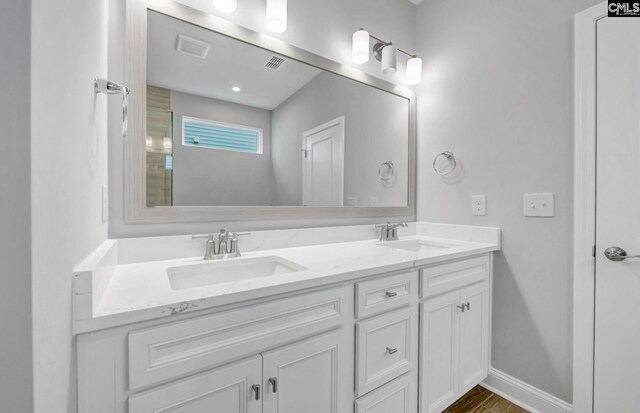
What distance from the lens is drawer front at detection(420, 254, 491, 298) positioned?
4.13 ft

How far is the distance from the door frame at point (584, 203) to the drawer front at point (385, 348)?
0.83 meters

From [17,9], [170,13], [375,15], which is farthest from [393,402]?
[375,15]

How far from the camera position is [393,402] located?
1150 mm

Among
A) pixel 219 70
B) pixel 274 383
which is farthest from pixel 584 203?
pixel 219 70

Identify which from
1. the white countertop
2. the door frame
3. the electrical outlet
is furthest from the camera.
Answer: the electrical outlet

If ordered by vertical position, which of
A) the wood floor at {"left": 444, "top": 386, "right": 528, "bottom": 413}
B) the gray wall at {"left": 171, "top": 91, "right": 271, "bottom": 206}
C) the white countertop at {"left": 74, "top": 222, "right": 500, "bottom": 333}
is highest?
the gray wall at {"left": 171, "top": 91, "right": 271, "bottom": 206}

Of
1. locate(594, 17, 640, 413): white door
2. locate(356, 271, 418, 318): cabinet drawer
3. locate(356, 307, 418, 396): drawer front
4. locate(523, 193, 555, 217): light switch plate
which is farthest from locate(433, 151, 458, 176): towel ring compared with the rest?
locate(356, 307, 418, 396): drawer front

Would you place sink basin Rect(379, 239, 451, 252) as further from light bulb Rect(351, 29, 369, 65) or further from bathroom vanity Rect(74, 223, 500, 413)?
light bulb Rect(351, 29, 369, 65)

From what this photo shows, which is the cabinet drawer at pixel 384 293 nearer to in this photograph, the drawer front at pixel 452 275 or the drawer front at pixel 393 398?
the drawer front at pixel 452 275

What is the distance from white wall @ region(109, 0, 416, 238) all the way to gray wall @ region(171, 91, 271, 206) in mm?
131

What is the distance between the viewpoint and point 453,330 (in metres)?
1.38

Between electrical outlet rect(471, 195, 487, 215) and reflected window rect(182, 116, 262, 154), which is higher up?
reflected window rect(182, 116, 262, 154)

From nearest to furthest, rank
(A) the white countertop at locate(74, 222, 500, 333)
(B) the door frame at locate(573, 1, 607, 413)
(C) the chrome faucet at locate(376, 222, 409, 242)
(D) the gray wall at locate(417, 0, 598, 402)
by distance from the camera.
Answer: (A) the white countertop at locate(74, 222, 500, 333) → (B) the door frame at locate(573, 1, 607, 413) → (D) the gray wall at locate(417, 0, 598, 402) → (C) the chrome faucet at locate(376, 222, 409, 242)

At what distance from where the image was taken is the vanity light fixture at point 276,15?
4.36ft
